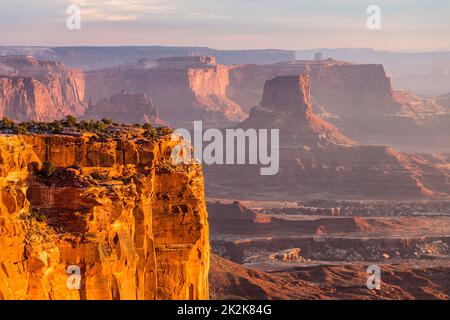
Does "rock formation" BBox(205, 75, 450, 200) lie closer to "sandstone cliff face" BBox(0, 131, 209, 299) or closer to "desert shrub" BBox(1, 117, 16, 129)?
"desert shrub" BBox(1, 117, 16, 129)

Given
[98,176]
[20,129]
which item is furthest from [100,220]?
[20,129]

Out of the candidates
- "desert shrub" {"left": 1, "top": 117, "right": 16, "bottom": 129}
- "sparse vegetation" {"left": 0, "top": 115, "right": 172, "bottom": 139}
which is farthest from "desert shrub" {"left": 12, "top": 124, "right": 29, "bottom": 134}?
"desert shrub" {"left": 1, "top": 117, "right": 16, "bottom": 129}

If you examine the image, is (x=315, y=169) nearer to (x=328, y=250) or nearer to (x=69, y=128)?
(x=328, y=250)

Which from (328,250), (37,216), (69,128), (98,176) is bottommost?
(328,250)

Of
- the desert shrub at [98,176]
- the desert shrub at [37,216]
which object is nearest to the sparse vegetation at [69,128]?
the desert shrub at [98,176]

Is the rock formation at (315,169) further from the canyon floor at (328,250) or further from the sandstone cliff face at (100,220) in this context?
the sandstone cliff face at (100,220)
